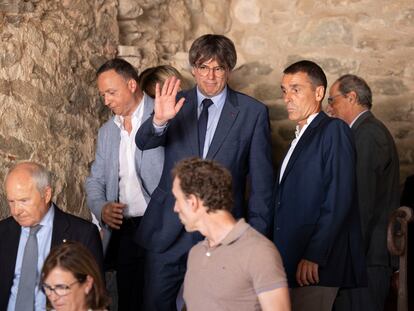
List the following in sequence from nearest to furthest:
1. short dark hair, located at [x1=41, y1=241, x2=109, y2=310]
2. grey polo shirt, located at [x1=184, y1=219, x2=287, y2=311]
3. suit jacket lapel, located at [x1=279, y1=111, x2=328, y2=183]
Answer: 1. grey polo shirt, located at [x1=184, y1=219, x2=287, y2=311]
2. short dark hair, located at [x1=41, y1=241, x2=109, y2=310]
3. suit jacket lapel, located at [x1=279, y1=111, x2=328, y2=183]

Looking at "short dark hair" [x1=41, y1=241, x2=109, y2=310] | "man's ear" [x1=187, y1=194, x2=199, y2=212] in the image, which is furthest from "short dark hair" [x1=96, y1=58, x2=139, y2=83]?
"man's ear" [x1=187, y1=194, x2=199, y2=212]

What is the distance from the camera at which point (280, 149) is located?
616 centimetres


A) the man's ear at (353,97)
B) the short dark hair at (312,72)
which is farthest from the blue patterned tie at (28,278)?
the man's ear at (353,97)

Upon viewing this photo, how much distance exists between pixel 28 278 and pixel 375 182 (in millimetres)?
2110

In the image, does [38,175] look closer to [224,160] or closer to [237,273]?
[224,160]

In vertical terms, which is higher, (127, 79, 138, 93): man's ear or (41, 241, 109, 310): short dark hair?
(127, 79, 138, 93): man's ear

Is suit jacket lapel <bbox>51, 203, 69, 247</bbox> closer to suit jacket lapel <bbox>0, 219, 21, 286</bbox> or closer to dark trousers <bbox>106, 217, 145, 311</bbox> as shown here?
suit jacket lapel <bbox>0, 219, 21, 286</bbox>

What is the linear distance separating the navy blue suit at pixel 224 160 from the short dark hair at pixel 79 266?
910 millimetres

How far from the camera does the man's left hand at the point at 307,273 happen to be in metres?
3.66

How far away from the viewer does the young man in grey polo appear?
2793 millimetres

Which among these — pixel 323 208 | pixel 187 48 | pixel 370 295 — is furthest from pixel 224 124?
pixel 187 48

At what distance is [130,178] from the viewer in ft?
14.2

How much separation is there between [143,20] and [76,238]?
255cm

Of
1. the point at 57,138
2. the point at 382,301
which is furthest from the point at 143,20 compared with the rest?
the point at 382,301
